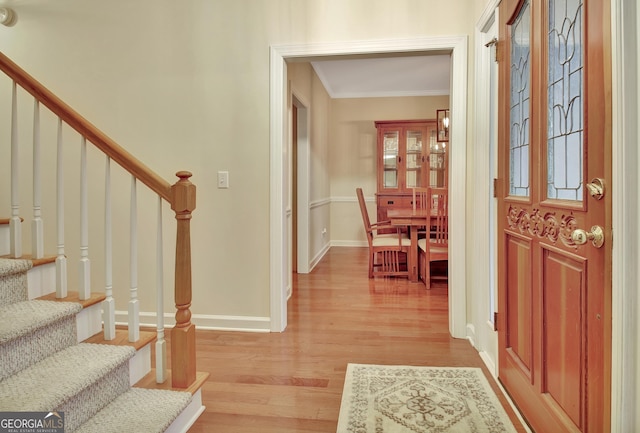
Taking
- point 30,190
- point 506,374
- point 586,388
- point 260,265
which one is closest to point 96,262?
point 30,190

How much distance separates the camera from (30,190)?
302cm

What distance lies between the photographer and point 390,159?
6.57 metres

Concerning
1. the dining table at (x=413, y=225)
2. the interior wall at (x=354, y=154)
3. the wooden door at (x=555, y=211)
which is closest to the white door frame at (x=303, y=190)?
the dining table at (x=413, y=225)

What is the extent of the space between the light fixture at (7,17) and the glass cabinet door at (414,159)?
5.04 metres

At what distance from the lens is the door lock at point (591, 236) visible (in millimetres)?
1149

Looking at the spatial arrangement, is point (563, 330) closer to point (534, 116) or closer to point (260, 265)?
point (534, 116)

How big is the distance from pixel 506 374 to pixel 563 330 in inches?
27.8

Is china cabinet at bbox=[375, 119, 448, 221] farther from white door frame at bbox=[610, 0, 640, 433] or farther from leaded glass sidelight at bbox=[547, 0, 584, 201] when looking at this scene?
white door frame at bbox=[610, 0, 640, 433]

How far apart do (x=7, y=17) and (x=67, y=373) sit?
2.89 m

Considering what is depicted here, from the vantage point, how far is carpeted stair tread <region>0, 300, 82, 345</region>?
4.72 ft

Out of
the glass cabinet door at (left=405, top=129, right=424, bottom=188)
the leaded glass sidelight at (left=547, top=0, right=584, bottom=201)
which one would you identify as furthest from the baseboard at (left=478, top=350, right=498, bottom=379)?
the glass cabinet door at (left=405, top=129, right=424, bottom=188)

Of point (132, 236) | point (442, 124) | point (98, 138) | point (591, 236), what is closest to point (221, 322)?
point (132, 236)

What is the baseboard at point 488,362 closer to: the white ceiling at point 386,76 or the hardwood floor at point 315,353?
the hardwood floor at point 315,353

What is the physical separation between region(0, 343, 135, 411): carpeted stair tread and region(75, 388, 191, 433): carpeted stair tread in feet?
0.49
